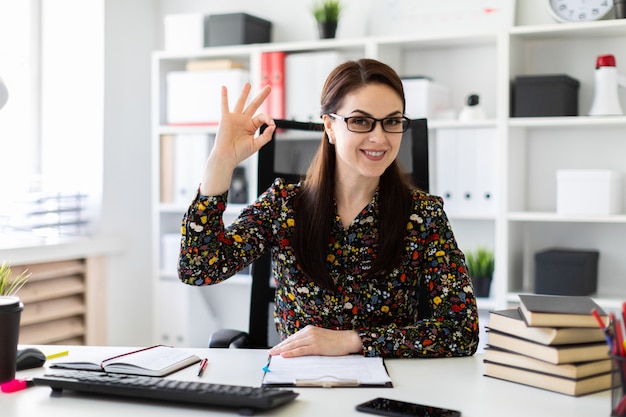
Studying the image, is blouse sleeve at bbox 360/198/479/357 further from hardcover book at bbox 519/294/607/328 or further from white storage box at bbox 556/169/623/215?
white storage box at bbox 556/169/623/215

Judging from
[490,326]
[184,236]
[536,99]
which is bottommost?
[490,326]

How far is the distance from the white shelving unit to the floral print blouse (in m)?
1.19

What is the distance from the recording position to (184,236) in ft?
5.94

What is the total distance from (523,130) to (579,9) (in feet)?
1.71

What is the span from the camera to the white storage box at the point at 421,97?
10.4ft

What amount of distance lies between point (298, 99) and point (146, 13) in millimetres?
1065

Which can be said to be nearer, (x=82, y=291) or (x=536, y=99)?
(x=536, y=99)

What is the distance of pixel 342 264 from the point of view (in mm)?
1920

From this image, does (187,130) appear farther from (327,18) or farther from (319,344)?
(319,344)

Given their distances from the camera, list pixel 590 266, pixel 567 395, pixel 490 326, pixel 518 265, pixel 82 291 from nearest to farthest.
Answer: pixel 567 395
pixel 490 326
pixel 590 266
pixel 518 265
pixel 82 291

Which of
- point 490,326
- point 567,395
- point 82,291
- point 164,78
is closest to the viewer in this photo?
point 567,395

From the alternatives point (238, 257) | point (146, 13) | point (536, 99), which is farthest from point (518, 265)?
point (146, 13)

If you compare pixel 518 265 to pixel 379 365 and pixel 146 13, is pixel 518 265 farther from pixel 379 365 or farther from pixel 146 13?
pixel 146 13

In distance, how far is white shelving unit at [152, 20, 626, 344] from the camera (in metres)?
3.05
